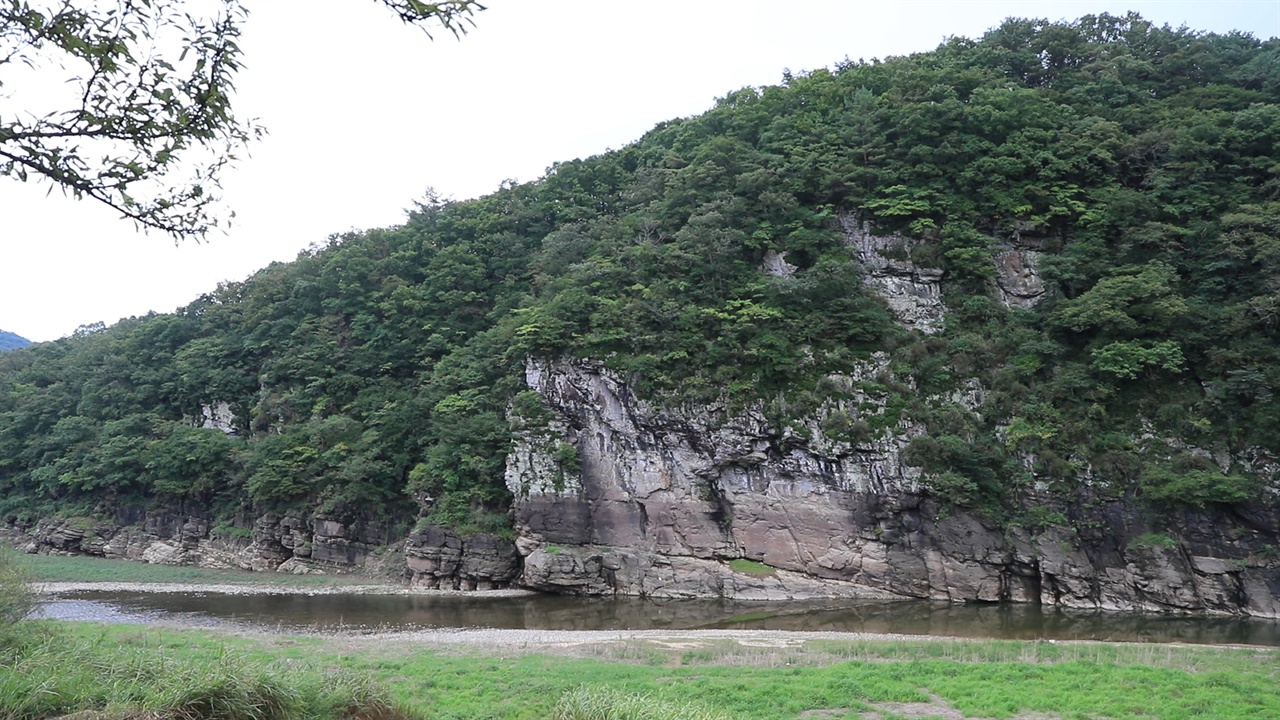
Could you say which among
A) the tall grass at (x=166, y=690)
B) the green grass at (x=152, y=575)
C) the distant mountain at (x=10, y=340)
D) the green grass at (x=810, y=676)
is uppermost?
the distant mountain at (x=10, y=340)

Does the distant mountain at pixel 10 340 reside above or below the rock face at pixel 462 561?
above

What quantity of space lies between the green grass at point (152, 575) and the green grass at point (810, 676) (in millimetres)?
17332

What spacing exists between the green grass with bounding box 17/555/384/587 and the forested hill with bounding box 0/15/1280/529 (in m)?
4.43

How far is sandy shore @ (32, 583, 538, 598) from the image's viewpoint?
31.6 metres

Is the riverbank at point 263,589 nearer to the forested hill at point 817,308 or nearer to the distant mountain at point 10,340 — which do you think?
the forested hill at point 817,308

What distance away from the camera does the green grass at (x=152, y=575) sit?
34.9 meters

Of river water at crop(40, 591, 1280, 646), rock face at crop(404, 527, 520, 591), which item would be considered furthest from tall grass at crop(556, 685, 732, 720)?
rock face at crop(404, 527, 520, 591)

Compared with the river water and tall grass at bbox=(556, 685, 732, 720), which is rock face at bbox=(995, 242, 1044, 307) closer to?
the river water

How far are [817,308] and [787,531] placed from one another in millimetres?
11076

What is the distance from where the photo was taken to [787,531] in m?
30.0

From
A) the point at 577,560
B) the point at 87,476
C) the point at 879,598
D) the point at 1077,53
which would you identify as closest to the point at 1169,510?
the point at 879,598

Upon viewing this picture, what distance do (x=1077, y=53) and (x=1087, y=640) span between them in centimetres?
3713

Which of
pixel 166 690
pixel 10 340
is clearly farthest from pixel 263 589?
pixel 10 340

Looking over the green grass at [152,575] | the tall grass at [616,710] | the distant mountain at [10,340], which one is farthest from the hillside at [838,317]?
the distant mountain at [10,340]
